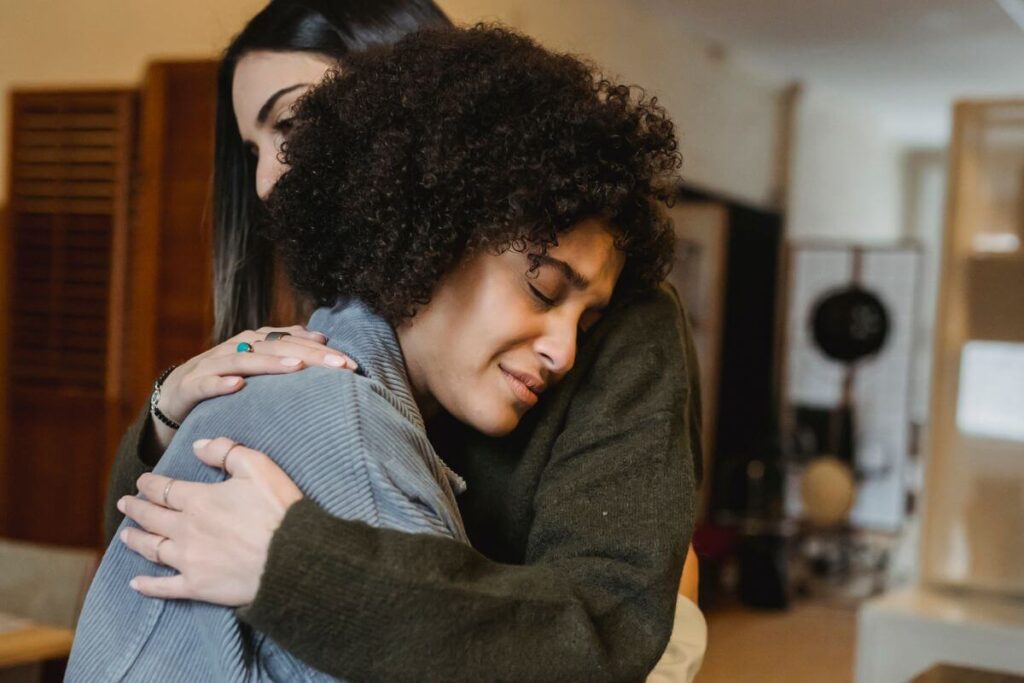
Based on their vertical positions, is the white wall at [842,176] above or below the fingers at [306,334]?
above

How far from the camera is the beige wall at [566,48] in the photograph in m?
4.48

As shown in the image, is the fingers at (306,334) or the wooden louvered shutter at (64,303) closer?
the fingers at (306,334)

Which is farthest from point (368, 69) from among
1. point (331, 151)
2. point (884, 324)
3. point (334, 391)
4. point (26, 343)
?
point (884, 324)

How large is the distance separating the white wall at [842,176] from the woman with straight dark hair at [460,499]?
7.64m

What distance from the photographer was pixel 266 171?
152 cm

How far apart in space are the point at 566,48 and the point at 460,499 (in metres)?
3.83

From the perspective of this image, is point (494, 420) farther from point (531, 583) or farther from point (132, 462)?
point (132, 462)

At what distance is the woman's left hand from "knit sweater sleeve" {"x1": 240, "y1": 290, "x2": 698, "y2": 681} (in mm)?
29

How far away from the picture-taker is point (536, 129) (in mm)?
1168

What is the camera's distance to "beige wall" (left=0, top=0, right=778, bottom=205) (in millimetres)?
4484

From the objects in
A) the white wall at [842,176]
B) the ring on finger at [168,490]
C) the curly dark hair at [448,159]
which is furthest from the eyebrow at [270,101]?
the white wall at [842,176]

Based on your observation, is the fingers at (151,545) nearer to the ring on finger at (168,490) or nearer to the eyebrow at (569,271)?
the ring on finger at (168,490)

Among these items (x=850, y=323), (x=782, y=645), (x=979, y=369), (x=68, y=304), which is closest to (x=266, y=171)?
(x=979, y=369)

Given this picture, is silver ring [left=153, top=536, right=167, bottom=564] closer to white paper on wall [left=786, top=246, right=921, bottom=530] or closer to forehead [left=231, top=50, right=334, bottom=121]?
forehead [left=231, top=50, right=334, bottom=121]
